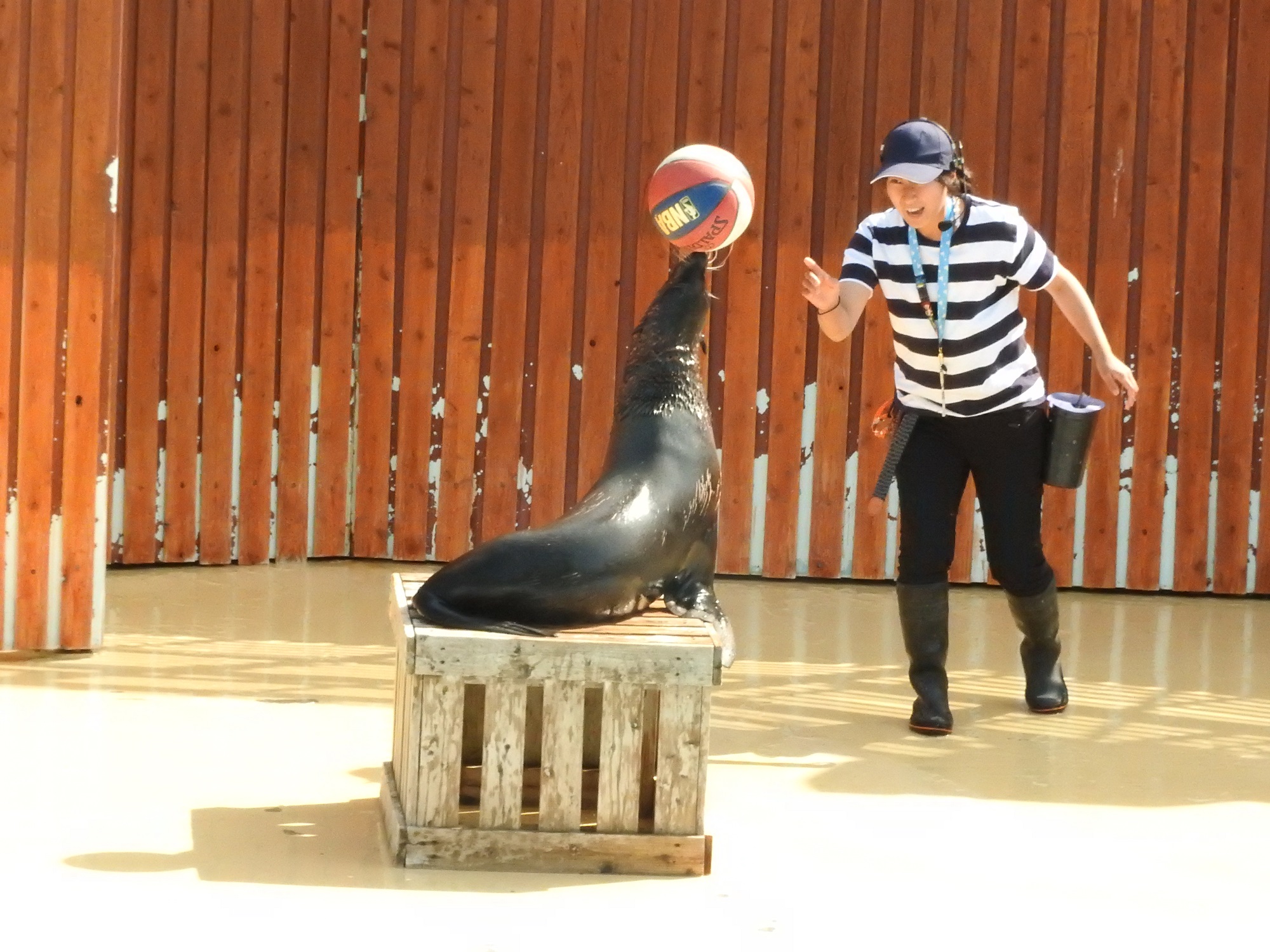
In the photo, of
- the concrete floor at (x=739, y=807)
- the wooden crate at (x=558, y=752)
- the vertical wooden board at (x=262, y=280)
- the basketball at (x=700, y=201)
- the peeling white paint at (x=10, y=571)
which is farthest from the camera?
the vertical wooden board at (x=262, y=280)

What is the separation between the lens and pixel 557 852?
349 centimetres

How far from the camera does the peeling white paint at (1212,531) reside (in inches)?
307

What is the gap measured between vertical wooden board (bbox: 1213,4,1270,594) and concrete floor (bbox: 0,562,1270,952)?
1.33 m

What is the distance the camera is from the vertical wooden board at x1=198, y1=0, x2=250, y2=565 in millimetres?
7488

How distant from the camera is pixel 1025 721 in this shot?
16.8 ft

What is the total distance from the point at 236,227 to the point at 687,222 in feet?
12.6

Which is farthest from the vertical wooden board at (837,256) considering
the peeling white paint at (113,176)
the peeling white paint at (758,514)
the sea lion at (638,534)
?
the sea lion at (638,534)

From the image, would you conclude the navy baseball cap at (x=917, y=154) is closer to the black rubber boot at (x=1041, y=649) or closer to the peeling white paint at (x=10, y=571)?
the black rubber boot at (x=1041, y=649)

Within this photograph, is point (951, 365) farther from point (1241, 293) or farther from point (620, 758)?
point (1241, 293)

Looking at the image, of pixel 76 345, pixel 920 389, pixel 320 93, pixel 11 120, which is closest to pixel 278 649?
pixel 76 345

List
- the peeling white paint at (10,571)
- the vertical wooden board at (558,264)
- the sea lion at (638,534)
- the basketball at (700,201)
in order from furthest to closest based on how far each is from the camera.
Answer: the vertical wooden board at (558,264)
the peeling white paint at (10,571)
the basketball at (700,201)
the sea lion at (638,534)

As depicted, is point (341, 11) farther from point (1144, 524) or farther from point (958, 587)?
point (1144, 524)

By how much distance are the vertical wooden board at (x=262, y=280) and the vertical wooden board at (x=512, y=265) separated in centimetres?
98

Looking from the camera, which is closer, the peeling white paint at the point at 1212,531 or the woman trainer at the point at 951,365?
the woman trainer at the point at 951,365
